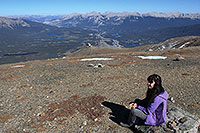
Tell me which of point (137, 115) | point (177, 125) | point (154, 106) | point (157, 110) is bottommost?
point (177, 125)

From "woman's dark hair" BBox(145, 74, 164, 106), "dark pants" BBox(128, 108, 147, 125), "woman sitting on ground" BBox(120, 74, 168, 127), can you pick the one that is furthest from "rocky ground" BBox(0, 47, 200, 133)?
"woman's dark hair" BBox(145, 74, 164, 106)

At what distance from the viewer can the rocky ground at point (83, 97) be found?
Answer: 11.7 meters

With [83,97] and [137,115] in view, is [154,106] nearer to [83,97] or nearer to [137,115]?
[137,115]

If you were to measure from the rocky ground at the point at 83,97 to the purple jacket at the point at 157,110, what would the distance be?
1.83 meters

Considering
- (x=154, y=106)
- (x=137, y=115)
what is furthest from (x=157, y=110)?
(x=137, y=115)

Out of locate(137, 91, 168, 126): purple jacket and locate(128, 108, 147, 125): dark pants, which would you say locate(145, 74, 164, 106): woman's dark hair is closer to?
locate(137, 91, 168, 126): purple jacket

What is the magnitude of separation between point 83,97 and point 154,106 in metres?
8.09

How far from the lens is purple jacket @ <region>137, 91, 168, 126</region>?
9.29 meters

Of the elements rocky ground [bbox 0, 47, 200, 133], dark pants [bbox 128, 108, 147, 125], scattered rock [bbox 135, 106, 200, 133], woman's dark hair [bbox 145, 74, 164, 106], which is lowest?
rocky ground [bbox 0, 47, 200, 133]

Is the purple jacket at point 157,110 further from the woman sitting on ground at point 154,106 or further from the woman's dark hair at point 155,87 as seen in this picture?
the woman's dark hair at point 155,87

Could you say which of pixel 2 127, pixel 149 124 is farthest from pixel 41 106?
pixel 149 124

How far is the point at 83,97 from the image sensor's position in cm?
1603

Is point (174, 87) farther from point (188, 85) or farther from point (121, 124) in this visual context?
point (121, 124)

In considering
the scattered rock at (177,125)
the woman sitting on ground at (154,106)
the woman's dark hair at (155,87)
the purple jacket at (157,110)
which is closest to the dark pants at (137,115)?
the woman sitting on ground at (154,106)
